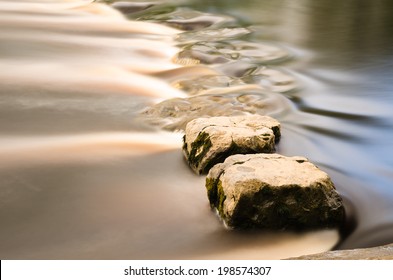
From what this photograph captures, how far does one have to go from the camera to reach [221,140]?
3848 millimetres

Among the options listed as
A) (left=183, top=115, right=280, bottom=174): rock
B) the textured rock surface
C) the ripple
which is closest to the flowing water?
the ripple

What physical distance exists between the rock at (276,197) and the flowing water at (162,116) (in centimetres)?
8

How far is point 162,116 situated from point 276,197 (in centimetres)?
215

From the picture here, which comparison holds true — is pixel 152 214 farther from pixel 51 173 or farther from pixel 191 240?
pixel 51 173

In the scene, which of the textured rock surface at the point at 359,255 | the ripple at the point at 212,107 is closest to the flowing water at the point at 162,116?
the ripple at the point at 212,107

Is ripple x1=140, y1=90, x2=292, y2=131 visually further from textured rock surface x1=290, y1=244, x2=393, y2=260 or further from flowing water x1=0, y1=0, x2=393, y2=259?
textured rock surface x1=290, y1=244, x2=393, y2=260

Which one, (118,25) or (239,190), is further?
(118,25)

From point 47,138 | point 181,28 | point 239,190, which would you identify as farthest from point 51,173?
point 181,28

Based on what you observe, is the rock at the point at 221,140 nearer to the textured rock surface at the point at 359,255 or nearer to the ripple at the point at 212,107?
the ripple at the point at 212,107

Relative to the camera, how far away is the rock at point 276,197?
315 centimetres

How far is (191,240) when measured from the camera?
10.6 feet

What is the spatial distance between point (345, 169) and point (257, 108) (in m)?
1.40

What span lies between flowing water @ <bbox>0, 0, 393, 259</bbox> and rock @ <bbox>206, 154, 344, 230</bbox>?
80 millimetres

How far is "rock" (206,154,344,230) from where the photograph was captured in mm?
3150
